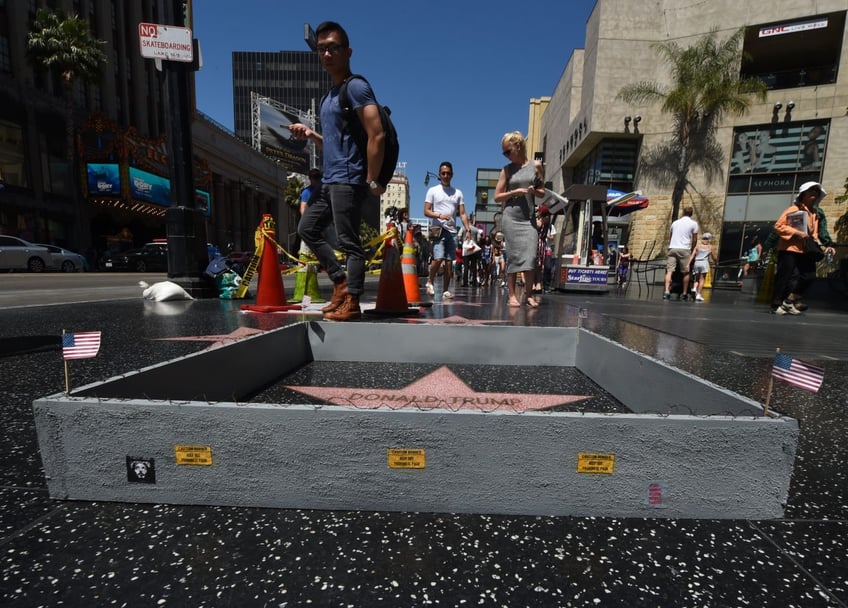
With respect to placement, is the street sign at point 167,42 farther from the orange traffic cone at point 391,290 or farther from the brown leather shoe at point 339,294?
the brown leather shoe at point 339,294

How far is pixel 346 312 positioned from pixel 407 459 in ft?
8.13

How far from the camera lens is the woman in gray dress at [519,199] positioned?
15.5 feet

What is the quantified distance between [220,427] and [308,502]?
0.29 m

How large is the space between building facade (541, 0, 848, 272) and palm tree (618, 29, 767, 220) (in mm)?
377

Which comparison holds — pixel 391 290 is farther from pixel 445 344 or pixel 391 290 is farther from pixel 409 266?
pixel 445 344

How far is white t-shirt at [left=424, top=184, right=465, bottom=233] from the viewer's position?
607cm

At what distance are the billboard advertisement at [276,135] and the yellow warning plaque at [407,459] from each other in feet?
178

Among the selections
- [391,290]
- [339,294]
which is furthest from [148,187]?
[339,294]

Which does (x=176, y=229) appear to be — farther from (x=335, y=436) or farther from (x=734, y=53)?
(x=734, y=53)

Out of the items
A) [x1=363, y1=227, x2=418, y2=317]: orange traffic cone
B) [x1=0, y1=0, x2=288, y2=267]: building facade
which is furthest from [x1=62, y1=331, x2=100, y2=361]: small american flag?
[x1=0, y1=0, x2=288, y2=267]: building facade

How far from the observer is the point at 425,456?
→ 97cm

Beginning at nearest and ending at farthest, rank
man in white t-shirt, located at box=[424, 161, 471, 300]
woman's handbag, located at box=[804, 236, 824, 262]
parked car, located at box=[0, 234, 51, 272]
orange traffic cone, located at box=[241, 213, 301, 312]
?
orange traffic cone, located at box=[241, 213, 301, 312]
woman's handbag, located at box=[804, 236, 824, 262]
man in white t-shirt, located at box=[424, 161, 471, 300]
parked car, located at box=[0, 234, 51, 272]

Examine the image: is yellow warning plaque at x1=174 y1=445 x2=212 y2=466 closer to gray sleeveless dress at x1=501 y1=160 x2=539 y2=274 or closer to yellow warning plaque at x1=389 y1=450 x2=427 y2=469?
yellow warning plaque at x1=389 y1=450 x2=427 y2=469

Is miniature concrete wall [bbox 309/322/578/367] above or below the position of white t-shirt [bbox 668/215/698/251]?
below
